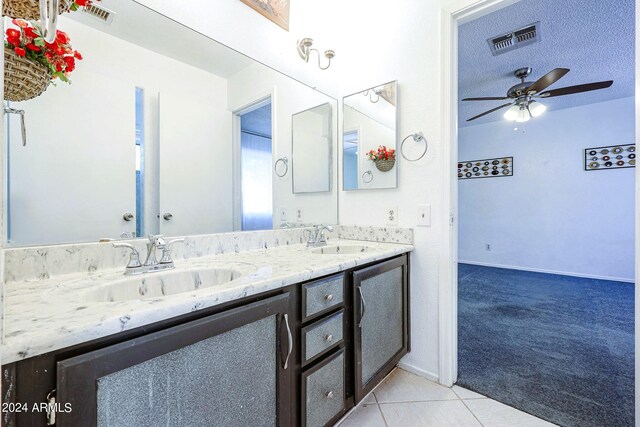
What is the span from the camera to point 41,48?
81cm

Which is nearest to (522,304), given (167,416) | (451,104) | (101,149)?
(451,104)

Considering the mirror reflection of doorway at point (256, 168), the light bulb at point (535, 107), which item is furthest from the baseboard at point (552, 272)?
the mirror reflection of doorway at point (256, 168)

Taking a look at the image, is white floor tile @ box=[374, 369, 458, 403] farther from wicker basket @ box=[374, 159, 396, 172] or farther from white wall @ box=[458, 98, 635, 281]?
white wall @ box=[458, 98, 635, 281]

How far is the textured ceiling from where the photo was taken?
83.5 inches

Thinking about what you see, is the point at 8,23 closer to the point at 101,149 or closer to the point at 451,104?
the point at 101,149

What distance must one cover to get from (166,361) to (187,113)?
1.10 meters

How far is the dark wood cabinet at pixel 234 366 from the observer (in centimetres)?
56

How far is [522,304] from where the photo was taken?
2924 millimetres

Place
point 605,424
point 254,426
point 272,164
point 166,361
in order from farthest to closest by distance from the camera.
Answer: point 272,164 → point 605,424 → point 254,426 → point 166,361

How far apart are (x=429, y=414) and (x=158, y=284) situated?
1394 millimetres

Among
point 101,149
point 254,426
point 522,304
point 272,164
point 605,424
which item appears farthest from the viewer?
point 522,304

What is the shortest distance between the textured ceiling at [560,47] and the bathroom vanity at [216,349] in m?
2.20

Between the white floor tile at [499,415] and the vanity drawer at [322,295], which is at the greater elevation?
the vanity drawer at [322,295]

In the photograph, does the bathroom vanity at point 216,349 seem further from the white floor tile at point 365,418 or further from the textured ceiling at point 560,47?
the textured ceiling at point 560,47
